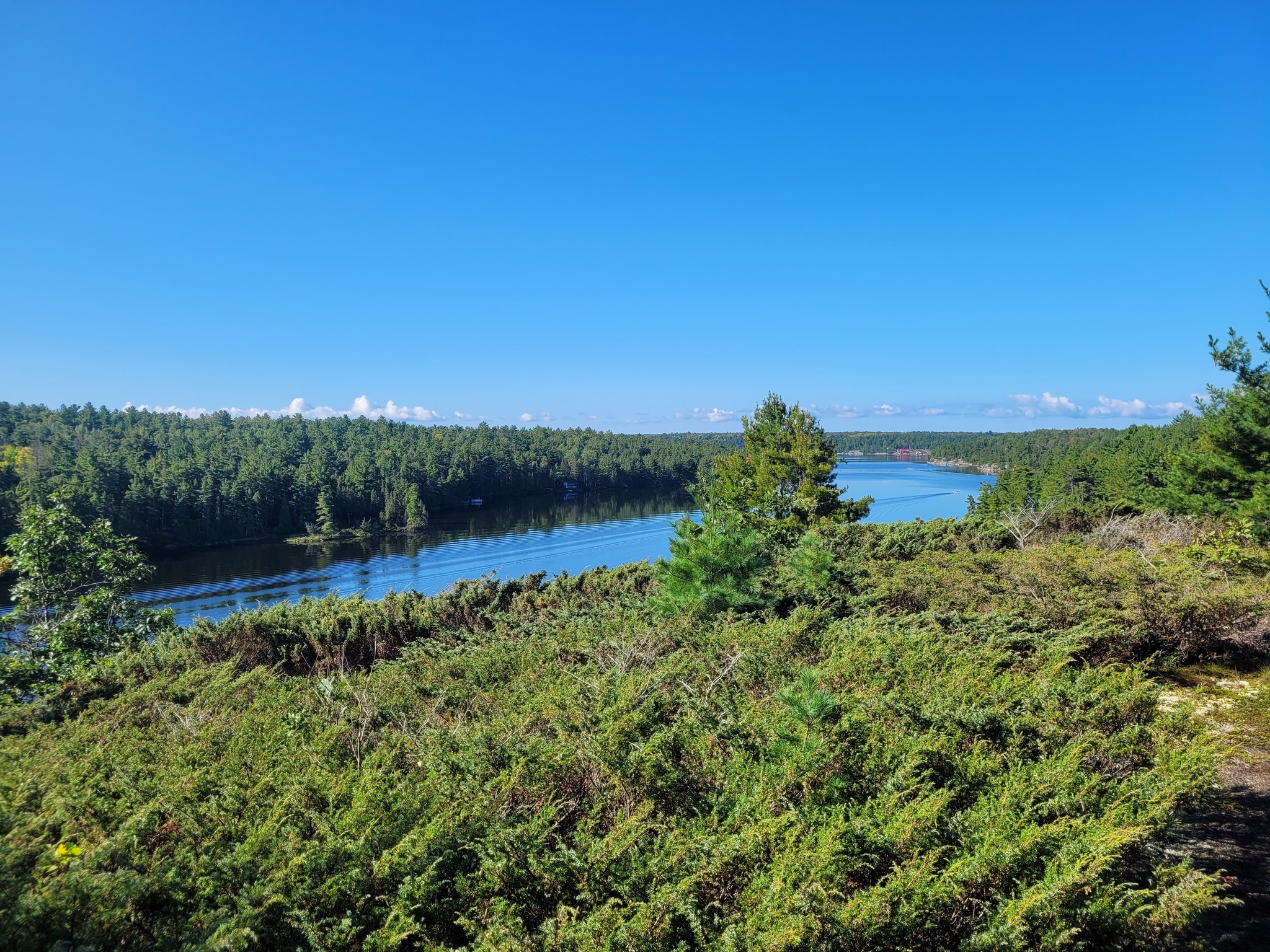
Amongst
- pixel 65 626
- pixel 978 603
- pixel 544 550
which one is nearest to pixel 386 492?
pixel 544 550

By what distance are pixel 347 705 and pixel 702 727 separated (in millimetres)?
2999

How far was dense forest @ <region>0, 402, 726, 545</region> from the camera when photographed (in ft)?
175

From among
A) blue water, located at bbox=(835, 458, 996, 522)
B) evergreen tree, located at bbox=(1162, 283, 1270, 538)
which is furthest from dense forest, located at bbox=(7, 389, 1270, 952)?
blue water, located at bbox=(835, 458, 996, 522)

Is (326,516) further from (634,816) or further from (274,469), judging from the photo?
(634,816)

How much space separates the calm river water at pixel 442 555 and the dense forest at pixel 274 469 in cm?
509

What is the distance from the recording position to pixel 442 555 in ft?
160

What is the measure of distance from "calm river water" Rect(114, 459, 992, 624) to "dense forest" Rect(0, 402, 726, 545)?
5091 mm

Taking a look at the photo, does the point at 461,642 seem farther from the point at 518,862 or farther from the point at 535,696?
the point at 518,862

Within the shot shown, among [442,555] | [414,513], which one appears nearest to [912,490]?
[414,513]

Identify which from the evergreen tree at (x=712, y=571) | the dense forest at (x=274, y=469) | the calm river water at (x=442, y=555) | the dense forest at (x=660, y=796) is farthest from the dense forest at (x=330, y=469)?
the dense forest at (x=660, y=796)

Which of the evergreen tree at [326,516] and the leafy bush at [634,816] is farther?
the evergreen tree at [326,516]

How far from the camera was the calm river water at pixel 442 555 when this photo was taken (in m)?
37.6

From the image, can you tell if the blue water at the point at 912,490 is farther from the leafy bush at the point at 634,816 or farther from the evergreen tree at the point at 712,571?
the leafy bush at the point at 634,816

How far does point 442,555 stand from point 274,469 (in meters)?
29.9
